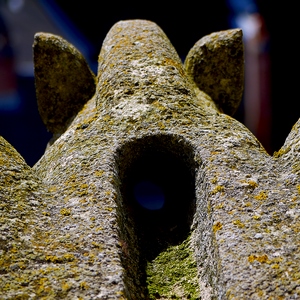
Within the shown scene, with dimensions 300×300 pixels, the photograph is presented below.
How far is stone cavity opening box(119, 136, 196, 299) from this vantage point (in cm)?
301

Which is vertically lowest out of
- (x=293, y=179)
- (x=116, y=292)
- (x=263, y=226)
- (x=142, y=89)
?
(x=116, y=292)

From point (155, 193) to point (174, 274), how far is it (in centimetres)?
81

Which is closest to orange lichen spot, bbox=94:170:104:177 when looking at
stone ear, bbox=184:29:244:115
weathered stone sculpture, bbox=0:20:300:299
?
weathered stone sculpture, bbox=0:20:300:299

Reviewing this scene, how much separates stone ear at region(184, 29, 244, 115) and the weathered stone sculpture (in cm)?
46

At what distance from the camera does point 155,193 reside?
3.56m

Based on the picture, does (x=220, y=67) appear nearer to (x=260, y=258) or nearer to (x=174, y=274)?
(x=174, y=274)

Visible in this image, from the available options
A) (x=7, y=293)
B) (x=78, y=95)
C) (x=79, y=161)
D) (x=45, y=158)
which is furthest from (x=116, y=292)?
(x=78, y=95)

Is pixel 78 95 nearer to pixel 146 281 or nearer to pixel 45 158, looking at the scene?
pixel 45 158

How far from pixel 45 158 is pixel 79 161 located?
61 centimetres

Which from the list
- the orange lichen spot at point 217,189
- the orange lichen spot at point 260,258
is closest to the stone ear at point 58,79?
the orange lichen spot at point 217,189

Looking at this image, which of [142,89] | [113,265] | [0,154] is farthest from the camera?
[142,89]

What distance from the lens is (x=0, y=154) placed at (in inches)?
118

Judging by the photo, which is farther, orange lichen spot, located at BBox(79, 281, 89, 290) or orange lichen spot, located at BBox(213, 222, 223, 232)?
orange lichen spot, located at BBox(213, 222, 223, 232)

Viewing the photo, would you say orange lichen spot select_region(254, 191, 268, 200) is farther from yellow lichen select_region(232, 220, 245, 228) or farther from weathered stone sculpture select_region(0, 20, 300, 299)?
yellow lichen select_region(232, 220, 245, 228)
